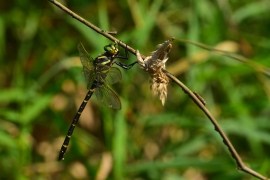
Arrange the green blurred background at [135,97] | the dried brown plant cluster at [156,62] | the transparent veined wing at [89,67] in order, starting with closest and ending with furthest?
1. the dried brown plant cluster at [156,62]
2. the transparent veined wing at [89,67]
3. the green blurred background at [135,97]

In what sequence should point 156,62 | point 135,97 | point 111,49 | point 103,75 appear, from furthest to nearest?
point 135,97 < point 103,75 < point 111,49 < point 156,62

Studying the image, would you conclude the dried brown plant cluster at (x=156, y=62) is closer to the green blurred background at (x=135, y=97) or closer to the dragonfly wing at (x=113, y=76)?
the dragonfly wing at (x=113, y=76)

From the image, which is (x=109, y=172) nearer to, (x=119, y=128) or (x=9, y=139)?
(x=119, y=128)

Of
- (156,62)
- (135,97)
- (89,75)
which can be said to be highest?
(135,97)

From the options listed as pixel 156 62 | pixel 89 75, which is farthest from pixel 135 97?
pixel 156 62

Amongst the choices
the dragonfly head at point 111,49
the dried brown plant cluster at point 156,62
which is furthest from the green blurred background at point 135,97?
the dried brown plant cluster at point 156,62

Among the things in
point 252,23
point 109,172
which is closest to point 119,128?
point 109,172

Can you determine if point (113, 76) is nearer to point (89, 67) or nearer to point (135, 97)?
point (89, 67)
